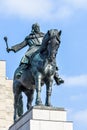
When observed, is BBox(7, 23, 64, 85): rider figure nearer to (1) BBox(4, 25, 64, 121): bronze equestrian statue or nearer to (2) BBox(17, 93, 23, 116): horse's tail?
(1) BBox(4, 25, 64, 121): bronze equestrian statue

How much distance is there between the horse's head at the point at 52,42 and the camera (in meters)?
22.7

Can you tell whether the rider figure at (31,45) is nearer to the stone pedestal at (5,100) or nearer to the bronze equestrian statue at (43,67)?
the bronze equestrian statue at (43,67)

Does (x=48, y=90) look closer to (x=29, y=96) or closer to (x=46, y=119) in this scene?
(x=46, y=119)

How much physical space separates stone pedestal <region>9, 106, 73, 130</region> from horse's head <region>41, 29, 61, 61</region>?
6.06 feet

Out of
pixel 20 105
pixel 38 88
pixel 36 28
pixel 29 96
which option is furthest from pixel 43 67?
pixel 20 105

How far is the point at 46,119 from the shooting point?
22797 millimetres

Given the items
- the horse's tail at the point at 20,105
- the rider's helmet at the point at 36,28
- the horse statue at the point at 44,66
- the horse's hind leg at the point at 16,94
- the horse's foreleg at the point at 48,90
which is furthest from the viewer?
the horse's tail at the point at 20,105

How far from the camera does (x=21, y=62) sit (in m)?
24.3

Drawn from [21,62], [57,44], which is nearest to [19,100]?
[21,62]

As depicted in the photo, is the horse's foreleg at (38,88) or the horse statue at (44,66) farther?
the horse's foreleg at (38,88)

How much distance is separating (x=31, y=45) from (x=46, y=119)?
3.54 metres

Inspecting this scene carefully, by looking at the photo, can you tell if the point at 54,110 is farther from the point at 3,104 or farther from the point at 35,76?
the point at 3,104

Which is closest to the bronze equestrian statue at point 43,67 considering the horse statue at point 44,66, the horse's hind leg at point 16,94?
the horse statue at point 44,66

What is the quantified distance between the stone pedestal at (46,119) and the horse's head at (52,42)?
1847 millimetres
